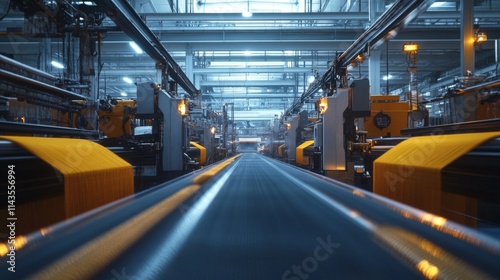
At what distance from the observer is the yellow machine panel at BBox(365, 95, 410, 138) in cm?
889

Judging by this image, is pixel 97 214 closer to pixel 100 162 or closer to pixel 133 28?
pixel 100 162

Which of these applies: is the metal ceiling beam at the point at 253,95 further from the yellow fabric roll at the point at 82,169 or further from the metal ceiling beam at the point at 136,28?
the yellow fabric roll at the point at 82,169

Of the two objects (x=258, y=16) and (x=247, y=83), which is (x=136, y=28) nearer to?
(x=258, y=16)

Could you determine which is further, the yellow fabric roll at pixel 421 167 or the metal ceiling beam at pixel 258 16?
the metal ceiling beam at pixel 258 16

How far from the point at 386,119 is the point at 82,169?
25.5 feet

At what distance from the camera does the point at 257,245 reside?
1621 millimetres

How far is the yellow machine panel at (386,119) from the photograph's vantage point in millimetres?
8891

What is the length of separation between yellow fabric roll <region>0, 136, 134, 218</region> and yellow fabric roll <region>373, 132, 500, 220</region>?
2.49 metres

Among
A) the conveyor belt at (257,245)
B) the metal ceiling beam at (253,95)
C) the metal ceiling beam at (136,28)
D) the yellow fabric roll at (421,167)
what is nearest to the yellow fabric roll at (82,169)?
the conveyor belt at (257,245)

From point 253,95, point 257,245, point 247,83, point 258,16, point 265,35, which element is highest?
point 258,16

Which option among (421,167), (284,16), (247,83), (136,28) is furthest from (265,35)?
(421,167)

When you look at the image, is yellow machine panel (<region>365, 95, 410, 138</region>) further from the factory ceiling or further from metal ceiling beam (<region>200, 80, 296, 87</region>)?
metal ceiling beam (<region>200, 80, 296, 87</region>)

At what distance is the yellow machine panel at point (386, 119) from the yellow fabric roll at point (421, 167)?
5.50 meters

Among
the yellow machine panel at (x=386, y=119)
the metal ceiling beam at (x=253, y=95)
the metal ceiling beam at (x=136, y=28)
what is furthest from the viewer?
the metal ceiling beam at (x=253, y=95)
